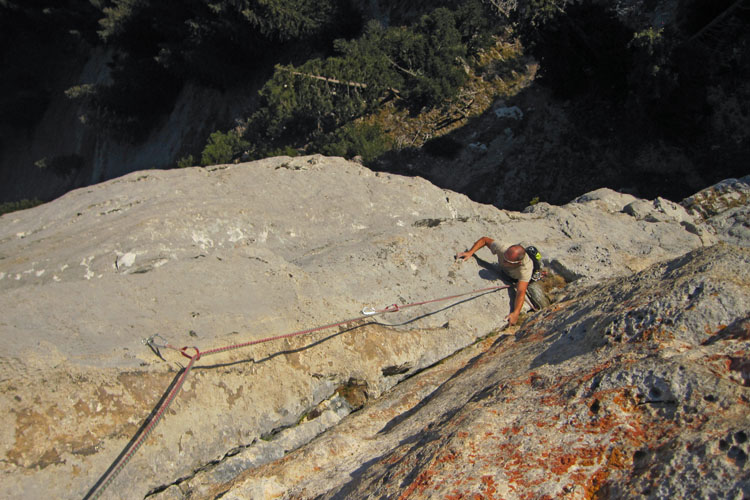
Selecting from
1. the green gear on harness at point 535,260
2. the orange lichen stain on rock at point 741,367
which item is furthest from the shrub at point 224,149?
the orange lichen stain on rock at point 741,367

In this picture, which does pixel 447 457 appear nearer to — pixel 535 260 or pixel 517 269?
pixel 517 269

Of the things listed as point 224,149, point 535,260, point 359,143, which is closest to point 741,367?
point 535,260

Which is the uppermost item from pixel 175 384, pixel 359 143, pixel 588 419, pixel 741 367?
pixel 359 143

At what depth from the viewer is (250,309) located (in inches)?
223

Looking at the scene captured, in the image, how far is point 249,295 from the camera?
5.82 metres

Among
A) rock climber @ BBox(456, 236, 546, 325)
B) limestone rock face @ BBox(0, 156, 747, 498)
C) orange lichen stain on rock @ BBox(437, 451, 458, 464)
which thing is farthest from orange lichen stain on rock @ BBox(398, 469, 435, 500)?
rock climber @ BBox(456, 236, 546, 325)

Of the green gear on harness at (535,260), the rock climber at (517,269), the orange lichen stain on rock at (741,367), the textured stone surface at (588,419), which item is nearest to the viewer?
the textured stone surface at (588,419)

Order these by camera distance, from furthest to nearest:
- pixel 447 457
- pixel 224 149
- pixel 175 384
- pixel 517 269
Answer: pixel 224 149
pixel 517 269
pixel 175 384
pixel 447 457

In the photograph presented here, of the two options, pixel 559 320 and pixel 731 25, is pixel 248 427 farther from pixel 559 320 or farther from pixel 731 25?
pixel 731 25

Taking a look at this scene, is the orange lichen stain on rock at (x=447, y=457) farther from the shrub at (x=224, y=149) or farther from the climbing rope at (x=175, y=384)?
the shrub at (x=224, y=149)

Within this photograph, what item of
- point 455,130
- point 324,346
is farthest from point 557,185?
point 324,346

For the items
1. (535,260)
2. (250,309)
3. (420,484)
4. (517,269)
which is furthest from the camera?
(535,260)

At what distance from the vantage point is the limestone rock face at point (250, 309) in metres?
4.39

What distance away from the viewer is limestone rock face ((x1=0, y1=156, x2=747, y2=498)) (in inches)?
173
